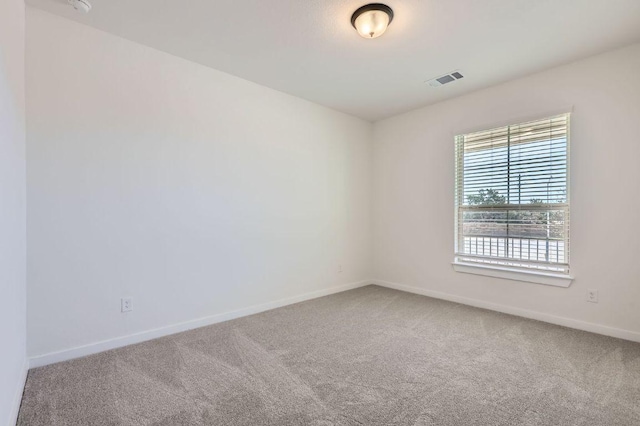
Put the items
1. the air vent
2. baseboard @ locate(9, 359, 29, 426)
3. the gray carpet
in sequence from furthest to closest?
the air vent < the gray carpet < baseboard @ locate(9, 359, 29, 426)

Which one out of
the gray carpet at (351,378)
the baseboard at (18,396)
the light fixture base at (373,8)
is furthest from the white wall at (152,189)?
the light fixture base at (373,8)

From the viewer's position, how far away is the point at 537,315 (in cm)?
324

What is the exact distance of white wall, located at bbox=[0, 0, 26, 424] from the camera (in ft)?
4.79

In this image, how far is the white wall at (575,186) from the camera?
8.99ft

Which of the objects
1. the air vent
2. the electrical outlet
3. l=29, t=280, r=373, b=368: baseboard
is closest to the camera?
l=29, t=280, r=373, b=368: baseboard

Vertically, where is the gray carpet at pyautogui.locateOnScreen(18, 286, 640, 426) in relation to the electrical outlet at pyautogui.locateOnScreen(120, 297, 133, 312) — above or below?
below

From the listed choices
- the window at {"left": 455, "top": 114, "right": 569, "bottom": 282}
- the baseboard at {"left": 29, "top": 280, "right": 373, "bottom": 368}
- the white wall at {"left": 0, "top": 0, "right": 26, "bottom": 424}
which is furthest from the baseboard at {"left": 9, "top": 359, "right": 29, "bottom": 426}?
the window at {"left": 455, "top": 114, "right": 569, "bottom": 282}

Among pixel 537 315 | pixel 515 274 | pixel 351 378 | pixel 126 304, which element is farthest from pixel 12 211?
A: pixel 537 315

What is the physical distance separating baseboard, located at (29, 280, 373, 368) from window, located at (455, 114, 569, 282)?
2.28 m

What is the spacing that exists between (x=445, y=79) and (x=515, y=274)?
2336 millimetres

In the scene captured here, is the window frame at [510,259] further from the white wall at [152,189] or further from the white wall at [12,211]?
the white wall at [12,211]

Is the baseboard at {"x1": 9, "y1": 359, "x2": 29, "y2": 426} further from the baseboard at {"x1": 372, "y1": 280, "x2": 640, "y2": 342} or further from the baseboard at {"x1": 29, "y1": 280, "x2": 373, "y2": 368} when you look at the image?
the baseboard at {"x1": 372, "y1": 280, "x2": 640, "y2": 342}

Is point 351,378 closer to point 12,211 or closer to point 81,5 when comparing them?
point 12,211

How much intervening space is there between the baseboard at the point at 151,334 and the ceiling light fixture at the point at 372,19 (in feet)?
9.79
